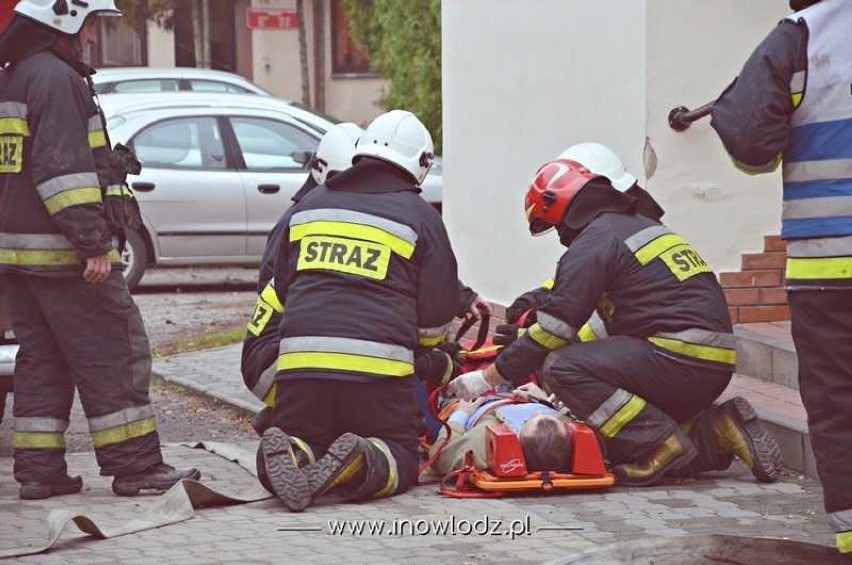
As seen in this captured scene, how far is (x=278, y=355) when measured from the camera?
296 inches

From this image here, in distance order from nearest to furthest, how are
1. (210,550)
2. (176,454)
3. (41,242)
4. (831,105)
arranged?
1. (831,105)
2. (210,550)
3. (41,242)
4. (176,454)

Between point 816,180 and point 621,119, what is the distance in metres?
3.96

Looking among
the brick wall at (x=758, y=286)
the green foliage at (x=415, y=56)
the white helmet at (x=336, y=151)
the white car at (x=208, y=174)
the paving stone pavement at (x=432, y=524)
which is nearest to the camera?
the paving stone pavement at (x=432, y=524)

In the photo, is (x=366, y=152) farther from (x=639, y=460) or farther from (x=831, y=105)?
(x=831, y=105)

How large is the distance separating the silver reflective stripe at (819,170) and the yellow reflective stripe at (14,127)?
3164mm

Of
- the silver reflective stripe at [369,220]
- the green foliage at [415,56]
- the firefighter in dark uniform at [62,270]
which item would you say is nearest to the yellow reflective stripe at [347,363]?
the silver reflective stripe at [369,220]

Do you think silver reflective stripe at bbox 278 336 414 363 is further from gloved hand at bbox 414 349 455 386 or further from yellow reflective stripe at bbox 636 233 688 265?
yellow reflective stripe at bbox 636 233 688 265

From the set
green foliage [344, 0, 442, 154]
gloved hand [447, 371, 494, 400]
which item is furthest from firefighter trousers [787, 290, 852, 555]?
green foliage [344, 0, 442, 154]

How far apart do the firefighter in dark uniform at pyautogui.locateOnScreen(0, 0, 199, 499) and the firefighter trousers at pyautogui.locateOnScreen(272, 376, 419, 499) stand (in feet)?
1.91

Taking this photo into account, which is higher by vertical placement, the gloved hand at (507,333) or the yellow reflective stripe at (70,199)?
the yellow reflective stripe at (70,199)

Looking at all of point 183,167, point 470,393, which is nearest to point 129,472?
point 470,393

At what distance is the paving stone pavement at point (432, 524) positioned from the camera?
20.2 ft

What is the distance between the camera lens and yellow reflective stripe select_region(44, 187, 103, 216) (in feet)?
23.1

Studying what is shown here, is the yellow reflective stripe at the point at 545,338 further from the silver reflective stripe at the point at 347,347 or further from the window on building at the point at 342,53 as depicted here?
the window on building at the point at 342,53
